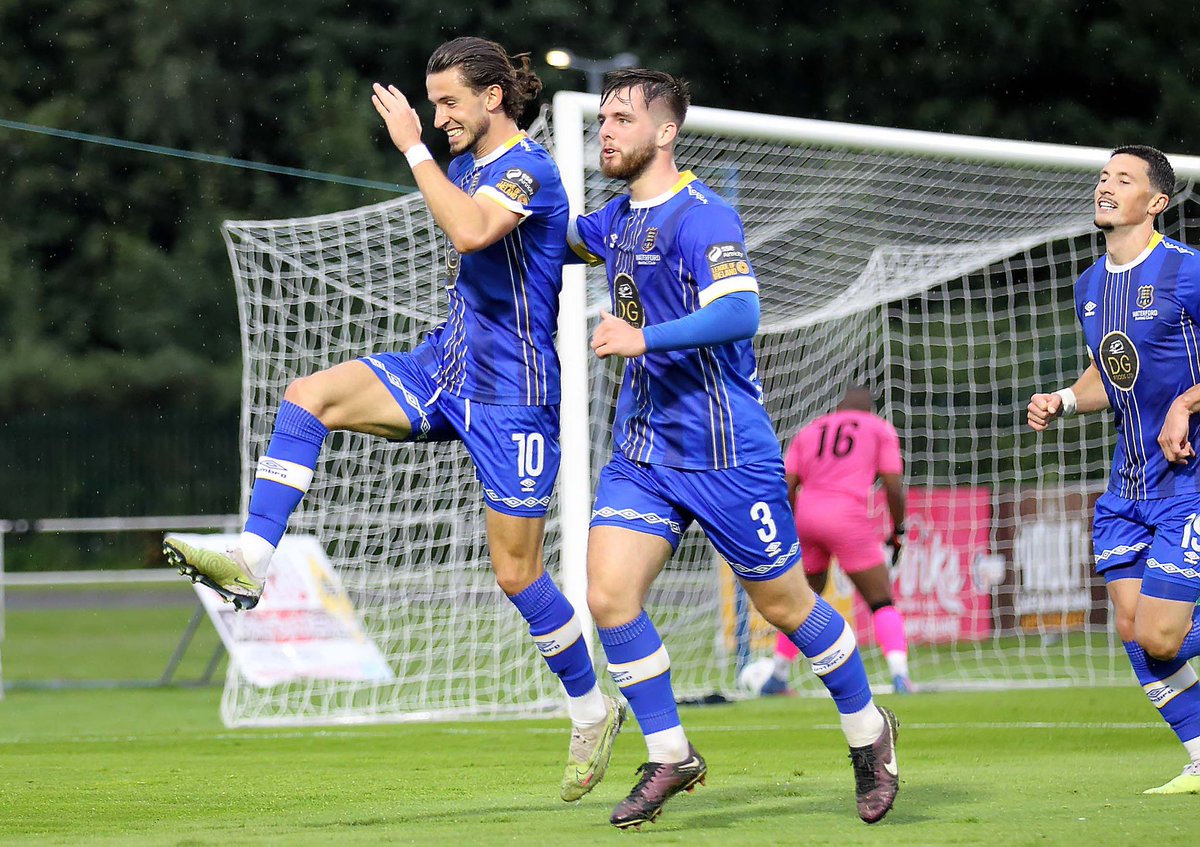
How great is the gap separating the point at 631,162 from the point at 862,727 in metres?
1.83

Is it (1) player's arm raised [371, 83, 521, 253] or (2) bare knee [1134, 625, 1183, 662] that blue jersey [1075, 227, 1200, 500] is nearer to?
(2) bare knee [1134, 625, 1183, 662]

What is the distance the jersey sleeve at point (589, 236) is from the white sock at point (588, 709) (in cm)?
142

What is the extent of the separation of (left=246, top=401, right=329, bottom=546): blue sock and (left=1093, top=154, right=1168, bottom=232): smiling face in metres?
2.80

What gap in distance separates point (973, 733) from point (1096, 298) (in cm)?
321

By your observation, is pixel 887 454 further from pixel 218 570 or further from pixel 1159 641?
pixel 218 570

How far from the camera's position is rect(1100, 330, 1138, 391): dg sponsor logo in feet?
19.6

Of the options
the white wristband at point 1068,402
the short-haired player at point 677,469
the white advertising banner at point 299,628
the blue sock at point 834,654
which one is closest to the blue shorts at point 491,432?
the short-haired player at point 677,469

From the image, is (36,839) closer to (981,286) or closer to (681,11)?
(981,286)

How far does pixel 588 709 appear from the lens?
560 centimetres

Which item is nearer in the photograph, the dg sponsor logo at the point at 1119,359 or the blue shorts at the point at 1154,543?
the blue shorts at the point at 1154,543

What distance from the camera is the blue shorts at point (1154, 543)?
5730mm

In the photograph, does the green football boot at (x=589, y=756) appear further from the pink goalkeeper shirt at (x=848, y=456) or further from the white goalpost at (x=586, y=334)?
the pink goalkeeper shirt at (x=848, y=456)

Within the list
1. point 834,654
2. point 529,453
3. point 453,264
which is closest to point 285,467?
point 529,453

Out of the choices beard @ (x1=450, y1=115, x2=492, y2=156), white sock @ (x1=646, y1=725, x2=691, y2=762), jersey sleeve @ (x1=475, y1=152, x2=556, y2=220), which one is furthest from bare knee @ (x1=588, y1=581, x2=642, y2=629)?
beard @ (x1=450, y1=115, x2=492, y2=156)
